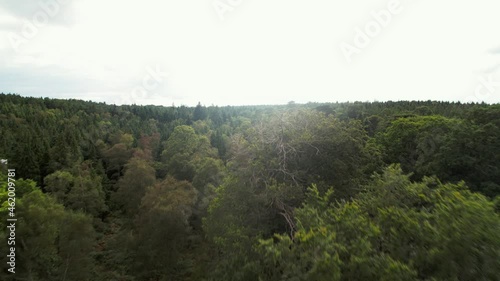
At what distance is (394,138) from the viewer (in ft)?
133

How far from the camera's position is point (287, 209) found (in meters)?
13.6

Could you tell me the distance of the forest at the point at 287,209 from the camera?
725 centimetres

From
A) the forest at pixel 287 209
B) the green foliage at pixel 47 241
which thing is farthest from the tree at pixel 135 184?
the green foliage at pixel 47 241

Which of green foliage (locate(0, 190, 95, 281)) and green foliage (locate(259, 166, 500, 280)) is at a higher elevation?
green foliage (locate(259, 166, 500, 280))

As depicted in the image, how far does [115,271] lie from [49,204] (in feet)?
34.6

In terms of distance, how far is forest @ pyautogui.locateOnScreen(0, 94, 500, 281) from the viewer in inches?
285

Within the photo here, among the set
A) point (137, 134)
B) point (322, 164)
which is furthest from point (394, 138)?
point (137, 134)

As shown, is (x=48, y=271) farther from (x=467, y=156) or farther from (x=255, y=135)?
(x=467, y=156)

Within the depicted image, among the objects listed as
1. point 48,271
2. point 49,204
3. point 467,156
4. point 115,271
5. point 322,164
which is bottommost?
point 115,271

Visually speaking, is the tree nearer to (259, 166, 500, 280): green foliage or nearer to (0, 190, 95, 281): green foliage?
(0, 190, 95, 281): green foliage

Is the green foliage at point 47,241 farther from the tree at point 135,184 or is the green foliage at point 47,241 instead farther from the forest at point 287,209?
the tree at point 135,184

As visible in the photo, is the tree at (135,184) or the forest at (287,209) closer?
the forest at (287,209)

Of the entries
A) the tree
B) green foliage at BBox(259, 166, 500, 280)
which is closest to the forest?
green foliage at BBox(259, 166, 500, 280)

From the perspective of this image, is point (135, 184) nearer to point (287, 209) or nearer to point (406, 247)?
point (287, 209)
